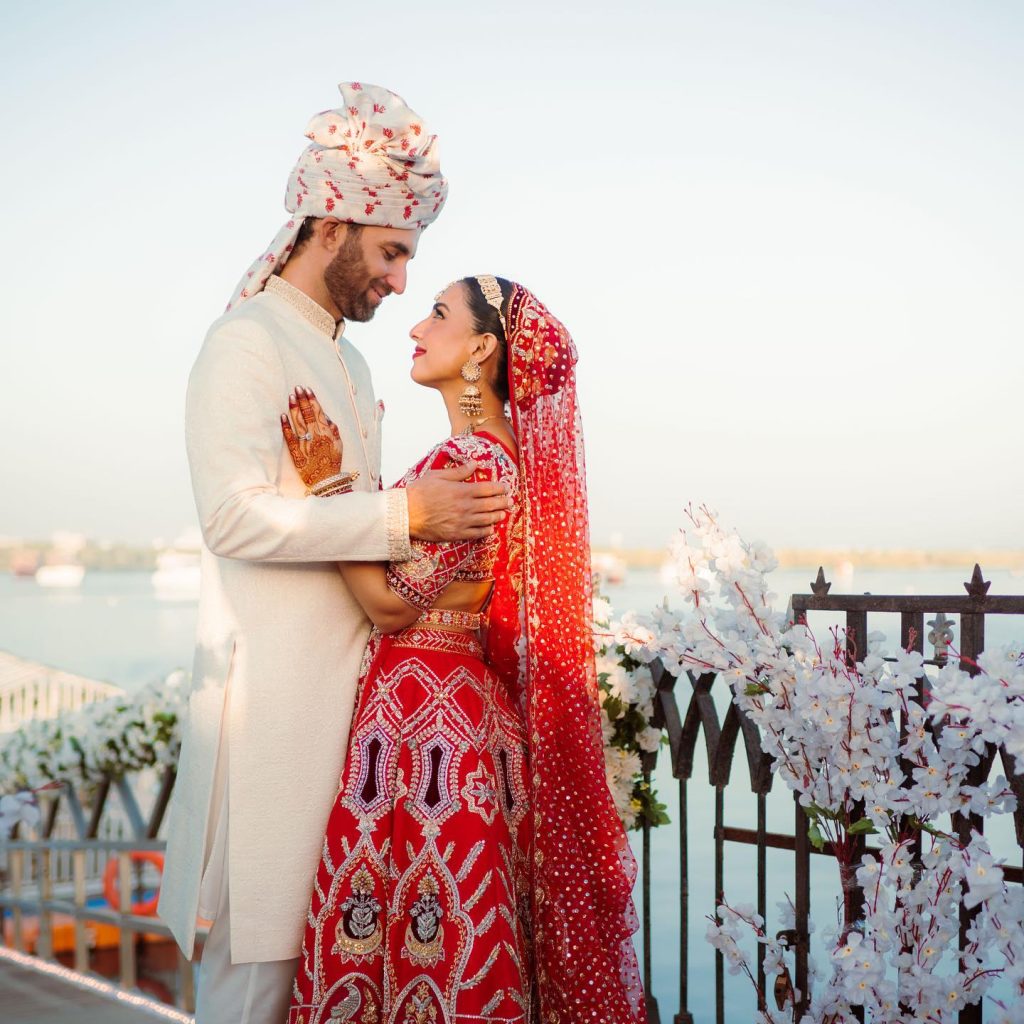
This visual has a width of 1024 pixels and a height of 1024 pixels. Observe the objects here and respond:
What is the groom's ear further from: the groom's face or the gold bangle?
the gold bangle

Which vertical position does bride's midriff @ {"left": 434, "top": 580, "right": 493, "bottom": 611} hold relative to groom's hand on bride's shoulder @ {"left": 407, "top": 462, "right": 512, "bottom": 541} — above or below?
below

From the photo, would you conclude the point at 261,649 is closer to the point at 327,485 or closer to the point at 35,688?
the point at 327,485

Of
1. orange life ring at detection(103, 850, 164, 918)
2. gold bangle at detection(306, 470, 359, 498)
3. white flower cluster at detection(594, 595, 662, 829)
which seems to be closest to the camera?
gold bangle at detection(306, 470, 359, 498)

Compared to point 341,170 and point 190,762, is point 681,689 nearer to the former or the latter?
point 190,762

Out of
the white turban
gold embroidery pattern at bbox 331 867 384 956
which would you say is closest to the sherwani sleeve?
the white turban

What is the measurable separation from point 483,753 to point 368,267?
1034 mm

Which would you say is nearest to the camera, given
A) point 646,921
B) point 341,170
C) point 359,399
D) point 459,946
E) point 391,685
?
point 459,946

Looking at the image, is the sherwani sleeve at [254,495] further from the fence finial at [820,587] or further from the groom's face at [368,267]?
the fence finial at [820,587]

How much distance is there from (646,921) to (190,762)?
127cm

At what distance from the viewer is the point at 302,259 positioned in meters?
2.40

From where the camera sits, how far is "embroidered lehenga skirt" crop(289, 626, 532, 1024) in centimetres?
199

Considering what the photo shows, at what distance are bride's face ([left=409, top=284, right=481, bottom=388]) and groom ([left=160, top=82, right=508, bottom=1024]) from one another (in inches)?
9.0

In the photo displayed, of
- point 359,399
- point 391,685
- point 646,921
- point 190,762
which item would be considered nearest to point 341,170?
point 359,399

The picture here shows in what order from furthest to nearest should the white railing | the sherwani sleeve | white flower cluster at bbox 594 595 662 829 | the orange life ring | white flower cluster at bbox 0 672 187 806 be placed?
the white railing → the orange life ring → white flower cluster at bbox 0 672 187 806 → white flower cluster at bbox 594 595 662 829 → the sherwani sleeve
